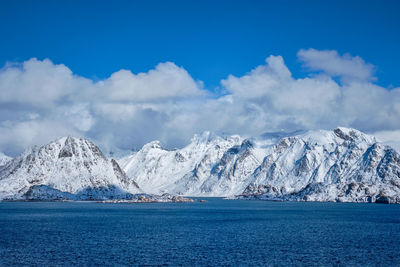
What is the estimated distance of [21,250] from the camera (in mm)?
82500

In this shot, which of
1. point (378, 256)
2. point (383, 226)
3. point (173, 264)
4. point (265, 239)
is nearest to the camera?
point (173, 264)

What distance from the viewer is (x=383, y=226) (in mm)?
134250

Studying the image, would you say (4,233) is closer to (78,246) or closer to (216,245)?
(78,246)

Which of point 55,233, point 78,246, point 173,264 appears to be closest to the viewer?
point 173,264

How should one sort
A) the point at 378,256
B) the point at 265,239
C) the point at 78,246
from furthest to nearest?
the point at 265,239 → the point at 78,246 → the point at 378,256

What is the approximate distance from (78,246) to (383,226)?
86495mm

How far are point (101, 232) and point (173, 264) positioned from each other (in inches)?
1807

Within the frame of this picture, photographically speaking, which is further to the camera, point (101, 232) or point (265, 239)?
point (101, 232)

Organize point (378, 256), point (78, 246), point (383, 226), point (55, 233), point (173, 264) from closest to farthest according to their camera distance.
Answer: point (173, 264) < point (378, 256) < point (78, 246) < point (55, 233) < point (383, 226)

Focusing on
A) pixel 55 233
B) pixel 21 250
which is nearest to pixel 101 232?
pixel 55 233

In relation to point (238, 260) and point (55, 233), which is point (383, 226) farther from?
point (55, 233)

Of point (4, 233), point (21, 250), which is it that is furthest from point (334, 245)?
point (4, 233)

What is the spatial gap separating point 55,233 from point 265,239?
47.5 m

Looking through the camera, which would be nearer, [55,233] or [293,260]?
[293,260]
